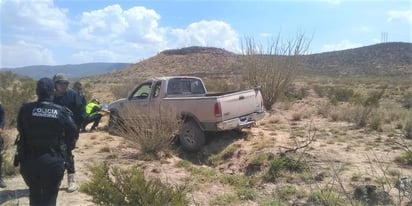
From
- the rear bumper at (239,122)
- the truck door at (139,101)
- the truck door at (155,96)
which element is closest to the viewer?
the rear bumper at (239,122)

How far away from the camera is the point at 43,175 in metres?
4.98

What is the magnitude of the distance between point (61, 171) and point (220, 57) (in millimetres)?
77575

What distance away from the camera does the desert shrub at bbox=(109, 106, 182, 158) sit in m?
10.1

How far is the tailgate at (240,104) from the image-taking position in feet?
35.2

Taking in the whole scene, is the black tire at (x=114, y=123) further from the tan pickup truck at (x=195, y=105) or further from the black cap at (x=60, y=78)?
the black cap at (x=60, y=78)

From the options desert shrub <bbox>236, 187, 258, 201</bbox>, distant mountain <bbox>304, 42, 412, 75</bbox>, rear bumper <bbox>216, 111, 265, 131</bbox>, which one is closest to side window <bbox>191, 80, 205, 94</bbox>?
rear bumper <bbox>216, 111, 265, 131</bbox>

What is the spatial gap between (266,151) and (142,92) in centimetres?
437

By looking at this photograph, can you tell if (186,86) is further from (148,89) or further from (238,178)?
(238,178)

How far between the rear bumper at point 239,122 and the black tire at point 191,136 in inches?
27.6

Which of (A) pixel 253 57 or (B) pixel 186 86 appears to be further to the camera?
(A) pixel 253 57

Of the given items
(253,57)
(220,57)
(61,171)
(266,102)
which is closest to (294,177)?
(61,171)

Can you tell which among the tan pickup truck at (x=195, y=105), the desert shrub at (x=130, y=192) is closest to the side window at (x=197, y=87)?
the tan pickup truck at (x=195, y=105)

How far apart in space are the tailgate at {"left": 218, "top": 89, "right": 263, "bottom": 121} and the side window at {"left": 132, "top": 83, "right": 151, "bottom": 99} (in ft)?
8.79

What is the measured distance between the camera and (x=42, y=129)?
497cm
